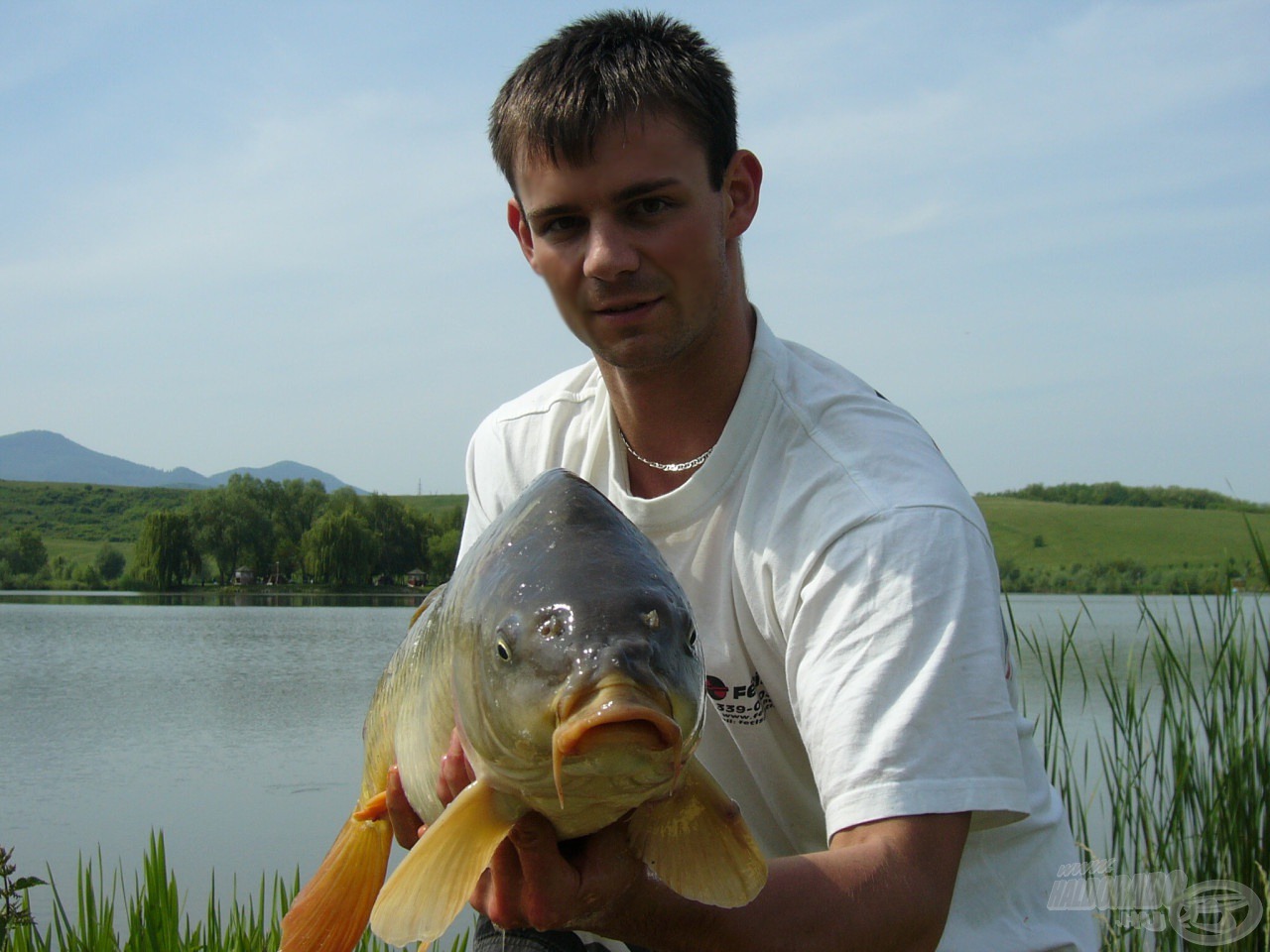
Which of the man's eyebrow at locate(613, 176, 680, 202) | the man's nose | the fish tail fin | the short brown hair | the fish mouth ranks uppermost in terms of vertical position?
the short brown hair

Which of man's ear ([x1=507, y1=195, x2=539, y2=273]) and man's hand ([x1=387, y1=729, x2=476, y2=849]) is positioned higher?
man's ear ([x1=507, y1=195, x2=539, y2=273])

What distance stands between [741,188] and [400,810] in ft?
5.53

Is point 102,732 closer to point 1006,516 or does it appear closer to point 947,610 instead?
point 947,610

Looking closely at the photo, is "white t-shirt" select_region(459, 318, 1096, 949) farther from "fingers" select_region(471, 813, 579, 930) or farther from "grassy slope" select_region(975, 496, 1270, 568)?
"grassy slope" select_region(975, 496, 1270, 568)

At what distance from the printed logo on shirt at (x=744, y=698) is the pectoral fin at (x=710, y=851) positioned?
868 millimetres

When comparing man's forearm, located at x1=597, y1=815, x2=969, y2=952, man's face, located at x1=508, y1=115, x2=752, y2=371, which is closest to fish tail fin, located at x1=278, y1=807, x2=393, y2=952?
man's forearm, located at x1=597, y1=815, x2=969, y2=952

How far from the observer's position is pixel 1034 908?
7.59 feet

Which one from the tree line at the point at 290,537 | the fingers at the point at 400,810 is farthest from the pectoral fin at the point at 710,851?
the tree line at the point at 290,537

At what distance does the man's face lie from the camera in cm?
244

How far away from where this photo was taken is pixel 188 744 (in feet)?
35.3

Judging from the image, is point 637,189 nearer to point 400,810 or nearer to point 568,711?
point 400,810

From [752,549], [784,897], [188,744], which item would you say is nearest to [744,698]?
[752,549]

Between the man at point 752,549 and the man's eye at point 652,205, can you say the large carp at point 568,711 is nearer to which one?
the man at point 752,549

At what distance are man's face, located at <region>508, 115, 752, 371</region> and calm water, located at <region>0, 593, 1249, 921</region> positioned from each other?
2.08m
